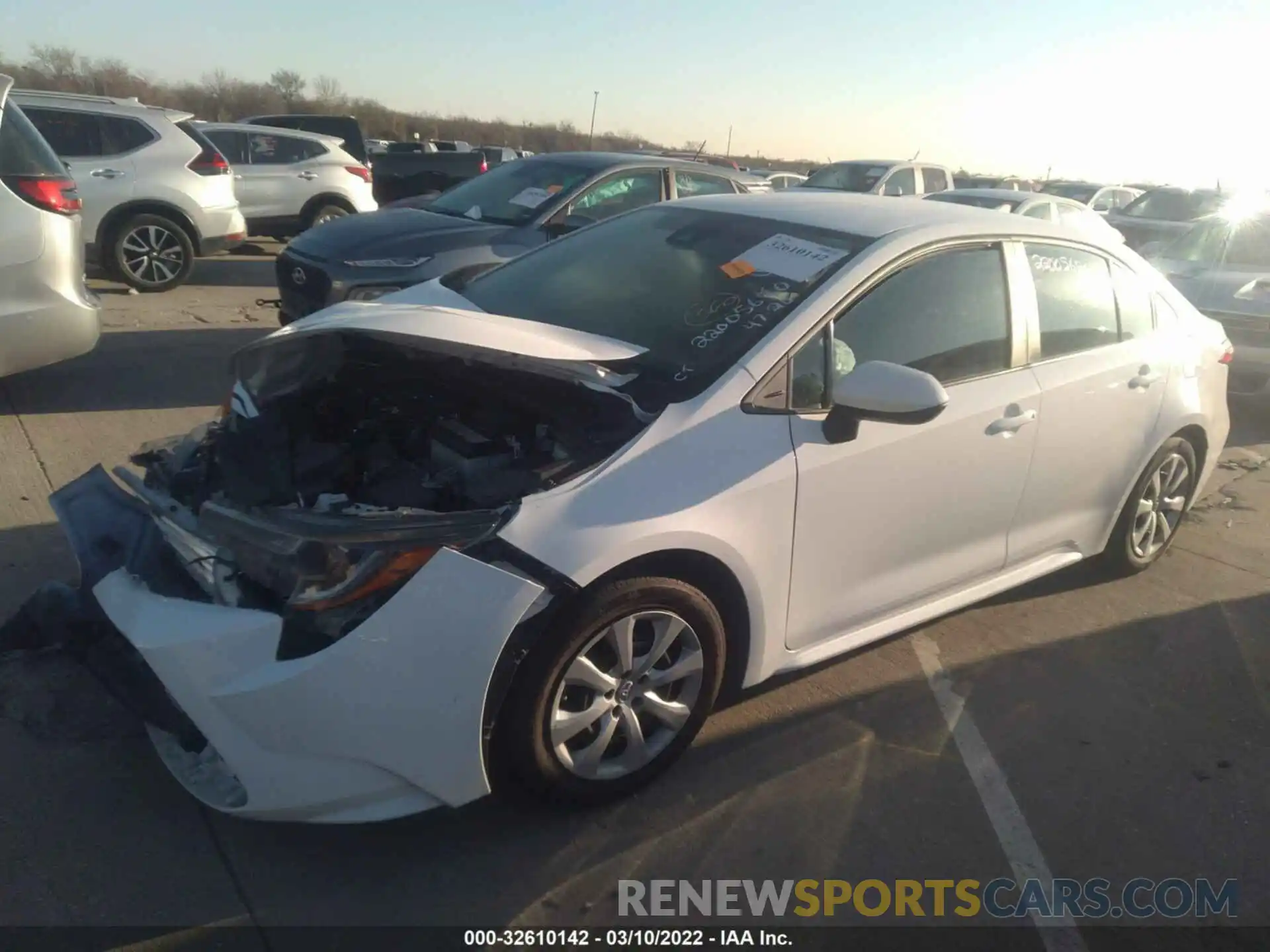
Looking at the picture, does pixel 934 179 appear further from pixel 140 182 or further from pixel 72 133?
pixel 72 133

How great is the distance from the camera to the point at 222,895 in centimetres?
254

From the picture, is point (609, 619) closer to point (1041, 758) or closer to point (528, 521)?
point (528, 521)

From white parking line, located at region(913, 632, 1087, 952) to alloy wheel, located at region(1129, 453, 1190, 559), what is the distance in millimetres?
1420

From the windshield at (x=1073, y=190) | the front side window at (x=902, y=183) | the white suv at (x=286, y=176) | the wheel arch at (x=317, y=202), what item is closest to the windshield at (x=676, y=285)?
the white suv at (x=286, y=176)

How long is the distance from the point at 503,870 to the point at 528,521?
3.15ft

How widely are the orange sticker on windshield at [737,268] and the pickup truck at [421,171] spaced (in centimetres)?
1373

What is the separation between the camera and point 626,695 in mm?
2875

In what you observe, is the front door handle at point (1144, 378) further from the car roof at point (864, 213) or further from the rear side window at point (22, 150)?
the rear side window at point (22, 150)

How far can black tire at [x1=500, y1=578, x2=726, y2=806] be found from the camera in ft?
8.57

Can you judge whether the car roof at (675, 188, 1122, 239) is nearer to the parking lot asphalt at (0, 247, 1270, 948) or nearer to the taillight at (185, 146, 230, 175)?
the parking lot asphalt at (0, 247, 1270, 948)

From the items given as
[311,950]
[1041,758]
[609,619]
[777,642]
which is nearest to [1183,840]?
[1041,758]

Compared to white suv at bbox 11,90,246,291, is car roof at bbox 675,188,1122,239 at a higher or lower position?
higher

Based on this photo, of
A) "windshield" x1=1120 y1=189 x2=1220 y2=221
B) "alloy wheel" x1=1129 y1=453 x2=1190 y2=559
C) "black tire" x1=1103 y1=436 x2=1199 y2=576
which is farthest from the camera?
"windshield" x1=1120 y1=189 x2=1220 y2=221

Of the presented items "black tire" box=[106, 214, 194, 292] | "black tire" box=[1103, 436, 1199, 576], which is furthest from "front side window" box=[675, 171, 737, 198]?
"black tire" box=[106, 214, 194, 292]
